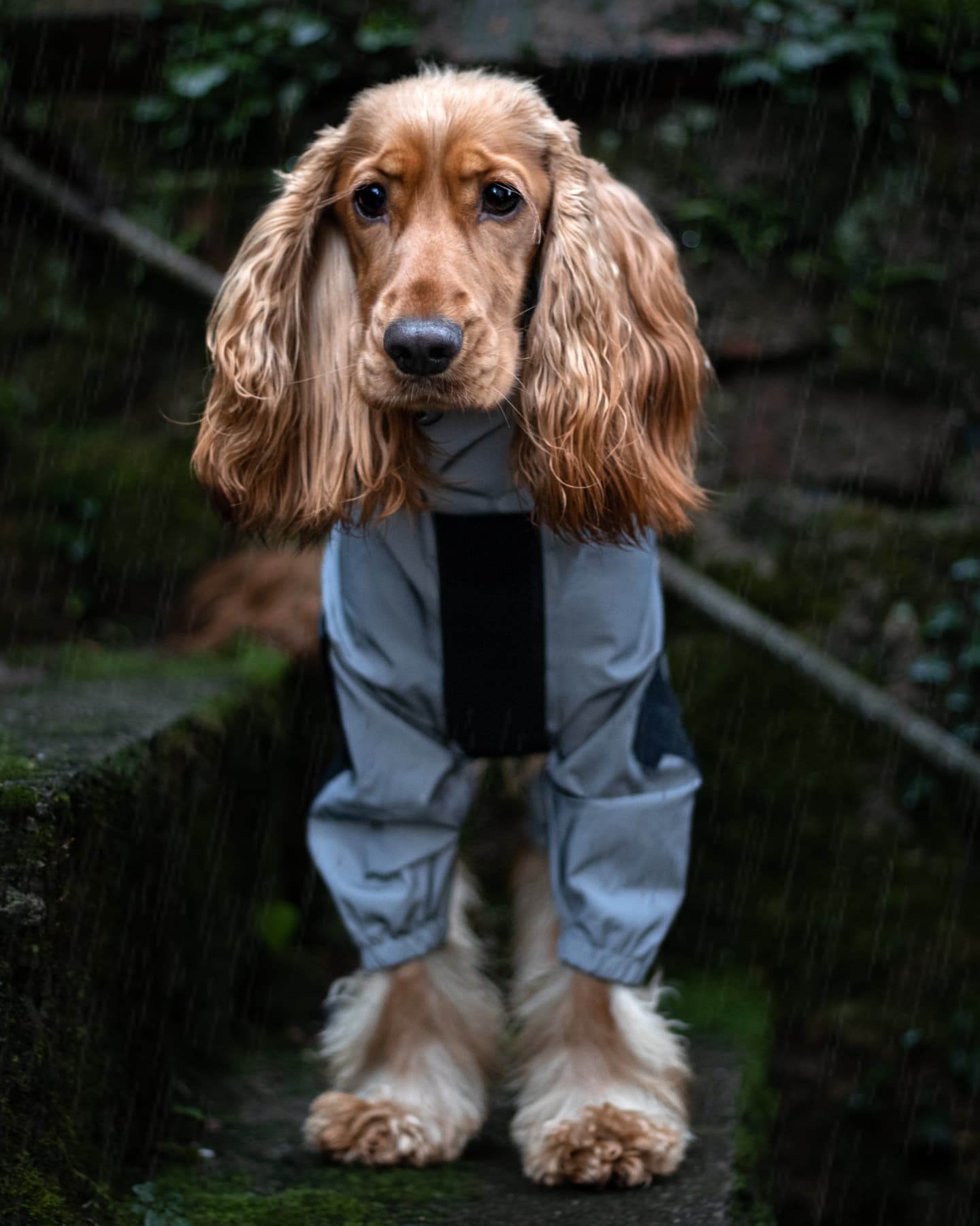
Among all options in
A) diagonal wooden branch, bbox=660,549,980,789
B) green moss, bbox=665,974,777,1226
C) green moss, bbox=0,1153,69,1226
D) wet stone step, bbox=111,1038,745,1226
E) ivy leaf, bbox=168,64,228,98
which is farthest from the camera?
ivy leaf, bbox=168,64,228,98

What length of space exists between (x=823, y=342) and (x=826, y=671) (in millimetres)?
901

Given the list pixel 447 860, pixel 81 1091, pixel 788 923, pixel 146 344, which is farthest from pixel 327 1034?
pixel 146 344

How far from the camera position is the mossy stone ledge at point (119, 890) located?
1.96m

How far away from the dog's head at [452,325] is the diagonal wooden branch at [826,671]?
1162 millimetres

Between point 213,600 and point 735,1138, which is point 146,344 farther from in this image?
point 735,1138

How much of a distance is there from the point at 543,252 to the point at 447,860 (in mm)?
1119

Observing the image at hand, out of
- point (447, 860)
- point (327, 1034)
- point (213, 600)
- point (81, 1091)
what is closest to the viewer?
point (81, 1091)

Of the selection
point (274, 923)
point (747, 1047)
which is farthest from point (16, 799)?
point (747, 1047)

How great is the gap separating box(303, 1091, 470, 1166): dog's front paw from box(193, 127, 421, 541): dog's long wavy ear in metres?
1.06

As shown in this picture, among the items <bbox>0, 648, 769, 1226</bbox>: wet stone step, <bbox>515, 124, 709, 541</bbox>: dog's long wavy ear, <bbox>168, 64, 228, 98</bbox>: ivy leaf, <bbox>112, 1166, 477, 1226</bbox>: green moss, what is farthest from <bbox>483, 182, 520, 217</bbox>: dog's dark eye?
<bbox>168, 64, 228, 98</bbox>: ivy leaf

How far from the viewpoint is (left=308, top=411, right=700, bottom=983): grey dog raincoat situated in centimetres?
246

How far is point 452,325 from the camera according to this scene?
84.0 inches

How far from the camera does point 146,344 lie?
4211mm

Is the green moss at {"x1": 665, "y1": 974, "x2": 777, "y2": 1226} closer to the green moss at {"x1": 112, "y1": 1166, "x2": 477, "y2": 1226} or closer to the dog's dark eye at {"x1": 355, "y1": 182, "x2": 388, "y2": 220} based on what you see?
the green moss at {"x1": 112, "y1": 1166, "x2": 477, "y2": 1226}
